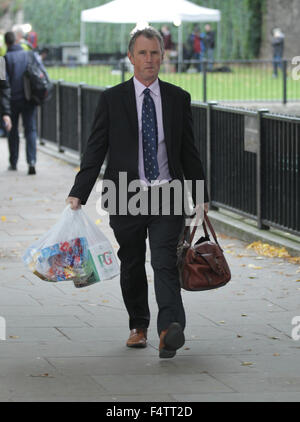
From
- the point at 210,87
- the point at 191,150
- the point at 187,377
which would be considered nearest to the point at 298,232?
the point at 191,150

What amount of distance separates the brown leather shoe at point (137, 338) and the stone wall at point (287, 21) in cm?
3959

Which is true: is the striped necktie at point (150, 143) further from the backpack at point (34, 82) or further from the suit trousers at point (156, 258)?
the backpack at point (34, 82)

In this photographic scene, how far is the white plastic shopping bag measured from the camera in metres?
6.50

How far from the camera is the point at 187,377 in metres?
5.98

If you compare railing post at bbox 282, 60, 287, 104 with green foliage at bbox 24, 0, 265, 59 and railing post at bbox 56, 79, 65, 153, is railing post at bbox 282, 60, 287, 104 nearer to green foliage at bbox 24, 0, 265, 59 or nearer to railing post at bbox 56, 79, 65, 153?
railing post at bbox 56, 79, 65, 153

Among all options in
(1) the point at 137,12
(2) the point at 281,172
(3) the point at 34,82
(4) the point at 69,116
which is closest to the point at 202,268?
(2) the point at 281,172

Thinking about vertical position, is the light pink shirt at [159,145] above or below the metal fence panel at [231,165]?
above

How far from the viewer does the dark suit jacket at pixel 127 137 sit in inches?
254

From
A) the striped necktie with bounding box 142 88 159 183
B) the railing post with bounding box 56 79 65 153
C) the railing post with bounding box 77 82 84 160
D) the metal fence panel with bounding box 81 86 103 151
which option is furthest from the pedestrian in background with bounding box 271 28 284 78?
the striped necktie with bounding box 142 88 159 183

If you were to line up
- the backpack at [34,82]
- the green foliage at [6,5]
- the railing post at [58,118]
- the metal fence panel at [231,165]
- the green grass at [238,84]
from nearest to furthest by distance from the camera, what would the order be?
the metal fence panel at [231,165] < the backpack at [34,82] < the railing post at [58,118] < the green grass at [238,84] < the green foliage at [6,5]

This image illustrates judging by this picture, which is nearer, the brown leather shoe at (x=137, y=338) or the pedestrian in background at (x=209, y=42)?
the brown leather shoe at (x=137, y=338)

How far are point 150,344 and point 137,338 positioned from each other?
0.14 metres

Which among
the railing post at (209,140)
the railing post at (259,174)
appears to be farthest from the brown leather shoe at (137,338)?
the railing post at (209,140)

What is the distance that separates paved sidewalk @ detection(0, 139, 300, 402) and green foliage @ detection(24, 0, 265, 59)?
125ft
